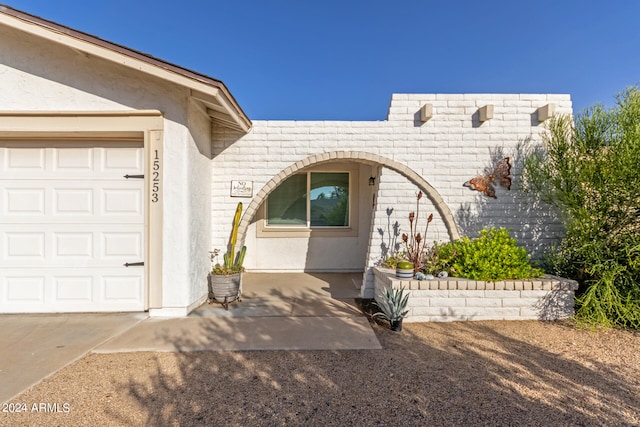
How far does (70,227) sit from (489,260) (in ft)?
20.7

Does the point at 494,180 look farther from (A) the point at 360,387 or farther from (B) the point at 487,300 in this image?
(A) the point at 360,387

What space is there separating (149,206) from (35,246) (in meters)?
1.88

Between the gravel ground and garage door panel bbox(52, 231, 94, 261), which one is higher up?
garage door panel bbox(52, 231, 94, 261)

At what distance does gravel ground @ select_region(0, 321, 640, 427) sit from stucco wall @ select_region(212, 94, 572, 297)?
2309 millimetres

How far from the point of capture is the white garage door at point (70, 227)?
14.4 ft

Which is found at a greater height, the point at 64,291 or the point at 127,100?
the point at 127,100

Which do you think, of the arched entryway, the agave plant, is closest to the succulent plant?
the arched entryway

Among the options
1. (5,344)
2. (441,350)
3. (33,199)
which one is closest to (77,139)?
(33,199)

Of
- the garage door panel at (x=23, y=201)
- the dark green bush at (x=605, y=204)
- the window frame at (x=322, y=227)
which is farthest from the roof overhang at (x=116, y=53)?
the dark green bush at (x=605, y=204)

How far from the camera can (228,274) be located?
15.7ft

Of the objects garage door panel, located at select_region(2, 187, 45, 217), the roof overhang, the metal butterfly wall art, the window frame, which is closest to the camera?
the roof overhang

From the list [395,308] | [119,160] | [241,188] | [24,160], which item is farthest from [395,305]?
[24,160]

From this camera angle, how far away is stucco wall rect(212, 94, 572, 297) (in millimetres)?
5312

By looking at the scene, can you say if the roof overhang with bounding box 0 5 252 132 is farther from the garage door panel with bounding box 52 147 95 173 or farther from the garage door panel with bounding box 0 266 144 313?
the garage door panel with bounding box 0 266 144 313
